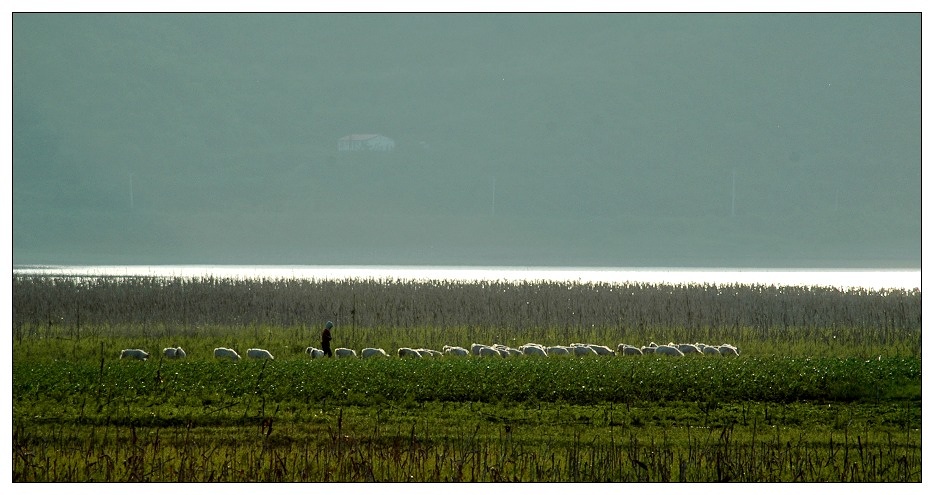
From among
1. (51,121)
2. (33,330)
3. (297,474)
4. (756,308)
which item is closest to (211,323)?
(33,330)

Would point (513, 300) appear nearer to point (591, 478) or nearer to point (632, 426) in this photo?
point (632, 426)

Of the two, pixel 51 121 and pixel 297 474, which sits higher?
pixel 51 121

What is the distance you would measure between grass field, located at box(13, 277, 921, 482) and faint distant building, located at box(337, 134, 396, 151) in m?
157

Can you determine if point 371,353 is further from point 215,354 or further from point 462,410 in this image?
point 462,410

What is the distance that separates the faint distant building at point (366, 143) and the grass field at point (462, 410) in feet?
516

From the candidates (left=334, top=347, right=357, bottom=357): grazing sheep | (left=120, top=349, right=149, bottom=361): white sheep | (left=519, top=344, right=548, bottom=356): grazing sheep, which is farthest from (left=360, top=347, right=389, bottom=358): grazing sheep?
(left=120, top=349, right=149, bottom=361): white sheep

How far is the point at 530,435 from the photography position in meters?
18.5

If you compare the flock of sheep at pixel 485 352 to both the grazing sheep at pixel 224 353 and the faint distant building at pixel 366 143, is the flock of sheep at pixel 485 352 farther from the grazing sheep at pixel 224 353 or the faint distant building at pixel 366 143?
the faint distant building at pixel 366 143

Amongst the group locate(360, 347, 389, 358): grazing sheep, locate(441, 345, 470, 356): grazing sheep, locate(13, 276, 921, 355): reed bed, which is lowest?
locate(13, 276, 921, 355): reed bed

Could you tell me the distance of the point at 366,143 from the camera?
637 ft

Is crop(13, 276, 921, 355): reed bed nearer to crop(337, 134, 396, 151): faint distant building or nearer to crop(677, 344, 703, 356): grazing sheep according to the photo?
crop(677, 344, 703, 356): grazing sheep

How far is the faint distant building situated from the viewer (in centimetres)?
19250

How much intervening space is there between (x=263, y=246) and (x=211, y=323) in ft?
402

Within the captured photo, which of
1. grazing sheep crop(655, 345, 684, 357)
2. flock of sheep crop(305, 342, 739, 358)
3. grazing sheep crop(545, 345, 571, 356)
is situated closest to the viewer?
flock of sheep crop(305, 342, 739, 358)
